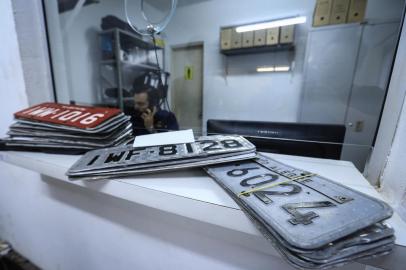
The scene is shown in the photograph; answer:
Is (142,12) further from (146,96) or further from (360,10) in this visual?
(360,10)

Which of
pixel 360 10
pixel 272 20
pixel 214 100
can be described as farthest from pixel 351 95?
pixel 214 100

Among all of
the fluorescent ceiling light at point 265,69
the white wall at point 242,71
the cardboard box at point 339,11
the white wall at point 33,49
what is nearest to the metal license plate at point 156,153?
the white wall at point 33,49

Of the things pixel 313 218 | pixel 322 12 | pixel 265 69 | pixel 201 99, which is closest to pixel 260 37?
pixel 265 69

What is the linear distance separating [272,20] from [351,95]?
0.98 metres

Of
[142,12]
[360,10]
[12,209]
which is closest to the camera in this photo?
→ [142,12]

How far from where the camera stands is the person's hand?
0.93 m

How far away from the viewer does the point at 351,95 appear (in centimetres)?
158

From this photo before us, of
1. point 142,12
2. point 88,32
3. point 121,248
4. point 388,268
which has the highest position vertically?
point 88,32

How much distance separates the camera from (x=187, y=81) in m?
1.70

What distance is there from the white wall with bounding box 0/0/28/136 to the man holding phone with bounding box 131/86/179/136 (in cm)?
52

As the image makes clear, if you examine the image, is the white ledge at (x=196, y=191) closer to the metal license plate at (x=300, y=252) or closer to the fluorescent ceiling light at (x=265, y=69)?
the metal license plate at (x=300, y=252)

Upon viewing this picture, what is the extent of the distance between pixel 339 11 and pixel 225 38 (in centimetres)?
97

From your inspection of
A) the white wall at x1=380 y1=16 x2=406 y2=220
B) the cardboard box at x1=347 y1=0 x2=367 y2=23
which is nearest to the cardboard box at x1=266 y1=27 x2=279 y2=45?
the cardboard box at x1=347 y1=0 x2=367 y2=23

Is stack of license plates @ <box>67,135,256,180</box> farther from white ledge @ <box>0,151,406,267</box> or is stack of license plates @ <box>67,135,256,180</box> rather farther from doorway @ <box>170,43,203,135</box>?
doorway @ <box>170,43,203,135</box>
